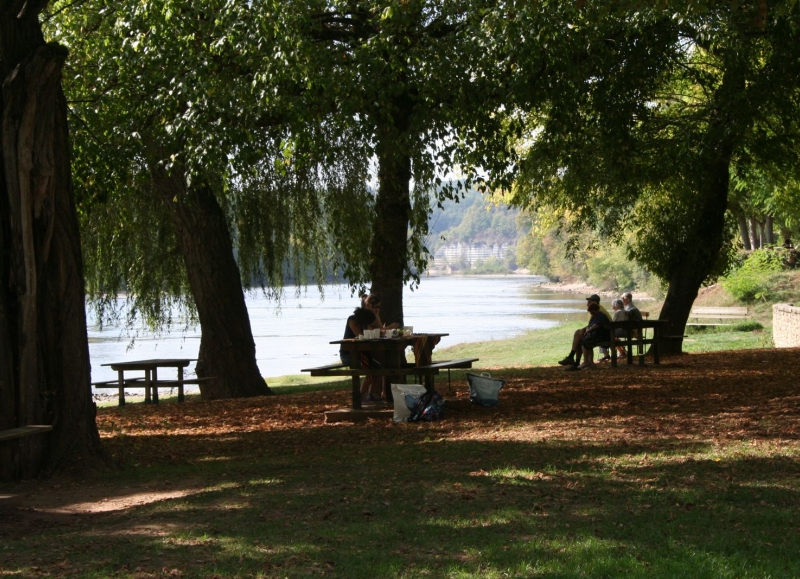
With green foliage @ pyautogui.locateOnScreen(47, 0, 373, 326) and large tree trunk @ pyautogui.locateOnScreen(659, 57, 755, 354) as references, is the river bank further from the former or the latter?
green foliage @ pyautogui.locateOnScreen(47, 0, 373, 326)

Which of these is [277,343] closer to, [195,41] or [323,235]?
[323,235]

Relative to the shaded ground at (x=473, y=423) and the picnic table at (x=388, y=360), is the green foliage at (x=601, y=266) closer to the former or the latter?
the shaded ground at (x=473, y=423)

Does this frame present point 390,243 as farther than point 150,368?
No

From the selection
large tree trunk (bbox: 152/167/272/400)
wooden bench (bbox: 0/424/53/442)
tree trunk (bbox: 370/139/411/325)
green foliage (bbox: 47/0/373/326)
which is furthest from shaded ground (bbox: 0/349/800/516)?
green foliage (bbox: 47/0/373/326)

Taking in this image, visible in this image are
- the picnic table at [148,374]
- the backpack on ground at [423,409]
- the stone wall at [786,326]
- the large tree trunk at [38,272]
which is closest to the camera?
the large tree trunk at [38,272]

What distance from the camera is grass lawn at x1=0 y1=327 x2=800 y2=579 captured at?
4.87 m

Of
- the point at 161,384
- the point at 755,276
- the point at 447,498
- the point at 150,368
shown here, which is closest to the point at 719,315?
the point at 755,276

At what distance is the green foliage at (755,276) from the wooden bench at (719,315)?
3.54m

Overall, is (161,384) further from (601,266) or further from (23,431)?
(601,266)

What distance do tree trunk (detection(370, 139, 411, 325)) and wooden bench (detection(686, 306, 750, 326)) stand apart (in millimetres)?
18365

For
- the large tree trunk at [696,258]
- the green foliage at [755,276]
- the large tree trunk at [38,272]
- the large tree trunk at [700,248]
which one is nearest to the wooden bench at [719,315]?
the green foliage at [755,276]

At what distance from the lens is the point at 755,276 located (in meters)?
35.4

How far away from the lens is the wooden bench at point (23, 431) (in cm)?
A: 722

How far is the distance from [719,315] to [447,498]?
2638 cm
